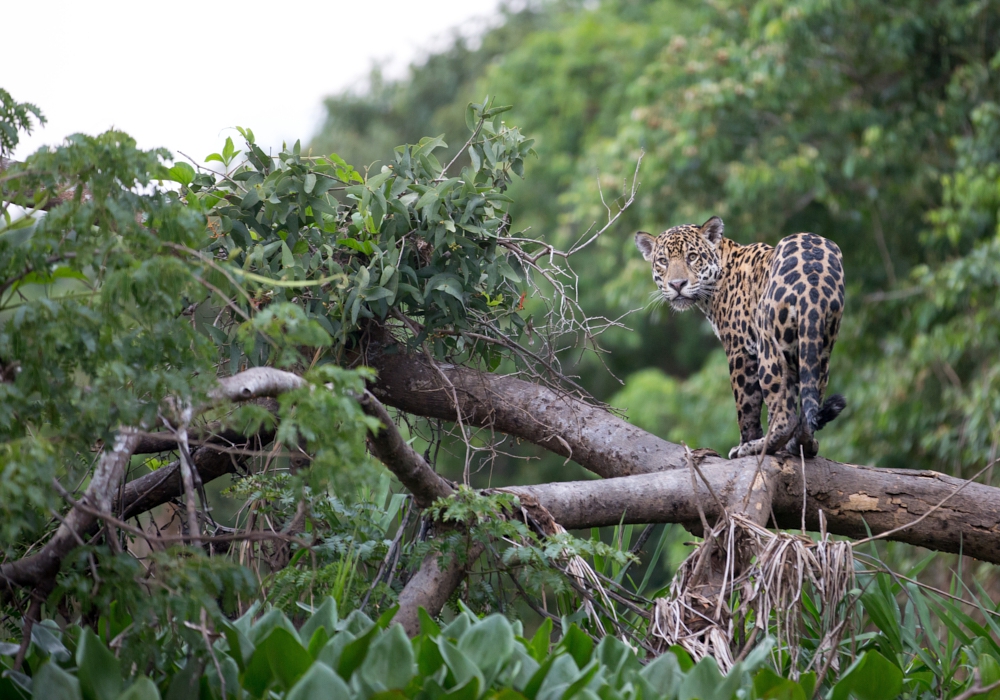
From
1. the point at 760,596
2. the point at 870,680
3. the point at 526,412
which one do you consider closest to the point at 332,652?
the point at 760,596

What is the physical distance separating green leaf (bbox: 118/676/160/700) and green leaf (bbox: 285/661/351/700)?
354 mm

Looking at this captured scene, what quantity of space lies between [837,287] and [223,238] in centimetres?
278

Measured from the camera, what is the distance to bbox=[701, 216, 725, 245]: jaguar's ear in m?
5.54

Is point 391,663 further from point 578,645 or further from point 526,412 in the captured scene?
point 526,412

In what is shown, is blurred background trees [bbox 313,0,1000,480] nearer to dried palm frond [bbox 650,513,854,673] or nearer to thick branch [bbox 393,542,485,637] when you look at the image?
dried palm frond [bbox 650,513,854,673]

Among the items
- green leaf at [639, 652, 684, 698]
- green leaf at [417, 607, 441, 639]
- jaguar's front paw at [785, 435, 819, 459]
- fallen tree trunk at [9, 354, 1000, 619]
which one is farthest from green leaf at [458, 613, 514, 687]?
jaguar's front paw at [785, 435, 819, 459]

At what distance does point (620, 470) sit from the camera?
14.5ft

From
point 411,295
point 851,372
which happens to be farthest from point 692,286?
point 851,372

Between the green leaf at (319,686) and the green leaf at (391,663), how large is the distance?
0.18 meters

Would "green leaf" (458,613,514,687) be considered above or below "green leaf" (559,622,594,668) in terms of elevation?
above

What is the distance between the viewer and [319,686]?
2268mm

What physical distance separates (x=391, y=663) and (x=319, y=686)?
25 centimetres

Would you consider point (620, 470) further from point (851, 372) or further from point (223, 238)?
point (851, 372)

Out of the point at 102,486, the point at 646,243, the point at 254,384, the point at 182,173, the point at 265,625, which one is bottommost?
the point at 265,625
